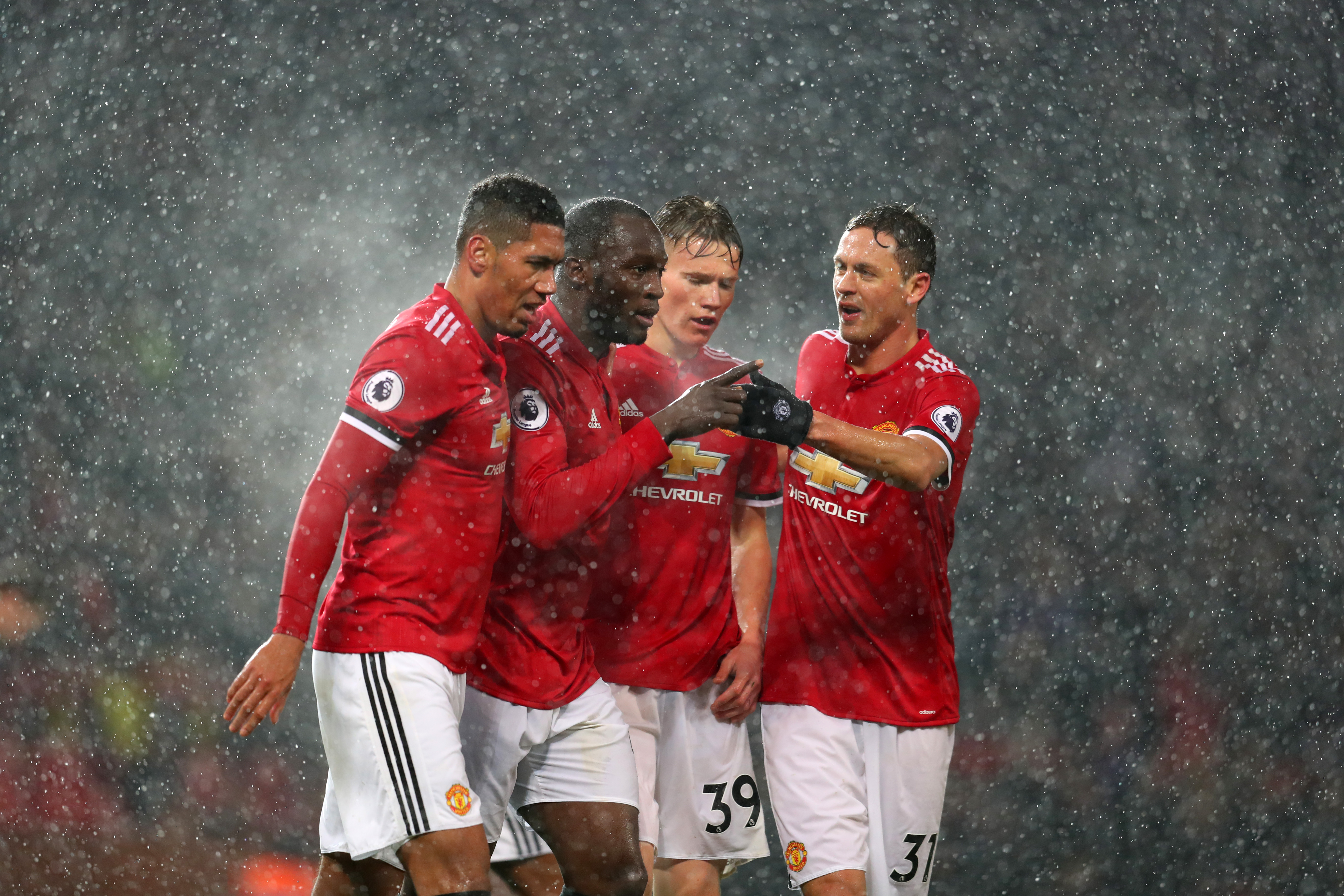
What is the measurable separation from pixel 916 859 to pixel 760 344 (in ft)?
5.18

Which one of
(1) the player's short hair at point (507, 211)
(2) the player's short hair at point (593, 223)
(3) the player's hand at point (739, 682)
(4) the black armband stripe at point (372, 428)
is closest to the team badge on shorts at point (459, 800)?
(4) the black armband stripe at point (372, 428)

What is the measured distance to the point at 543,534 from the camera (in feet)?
9.49

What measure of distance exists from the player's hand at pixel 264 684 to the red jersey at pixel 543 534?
59 centimetres

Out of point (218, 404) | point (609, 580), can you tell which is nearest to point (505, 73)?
point (218, 404)

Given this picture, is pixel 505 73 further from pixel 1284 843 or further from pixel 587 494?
pixel 1284 843

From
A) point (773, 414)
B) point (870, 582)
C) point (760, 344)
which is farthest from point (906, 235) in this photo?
point (870, 582)

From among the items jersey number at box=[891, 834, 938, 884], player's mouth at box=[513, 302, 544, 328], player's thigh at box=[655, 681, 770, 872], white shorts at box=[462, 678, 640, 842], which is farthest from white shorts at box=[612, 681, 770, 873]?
player's mouth at box=[513, 302, 544, 328]

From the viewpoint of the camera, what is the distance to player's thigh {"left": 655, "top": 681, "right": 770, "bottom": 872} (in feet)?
11.5

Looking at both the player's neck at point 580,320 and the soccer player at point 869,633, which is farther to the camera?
the soccer player at point 869,633

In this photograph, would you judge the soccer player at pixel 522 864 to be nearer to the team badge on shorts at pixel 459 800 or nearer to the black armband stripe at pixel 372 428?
the team badge on shorts at pixel 459 800

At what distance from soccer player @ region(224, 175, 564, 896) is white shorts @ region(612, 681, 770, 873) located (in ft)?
2.71

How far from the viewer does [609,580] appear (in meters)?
3.42

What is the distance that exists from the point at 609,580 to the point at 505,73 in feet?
5.48

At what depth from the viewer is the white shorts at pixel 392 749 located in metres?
2.67
